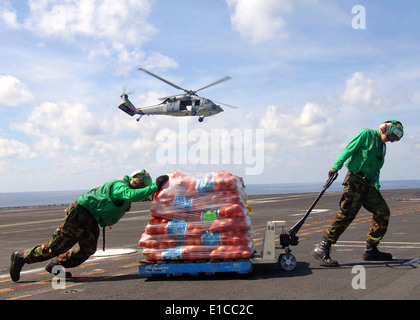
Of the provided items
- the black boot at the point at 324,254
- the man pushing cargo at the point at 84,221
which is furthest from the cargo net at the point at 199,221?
the black boot at the point at 324,254

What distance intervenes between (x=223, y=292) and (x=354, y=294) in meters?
1.51

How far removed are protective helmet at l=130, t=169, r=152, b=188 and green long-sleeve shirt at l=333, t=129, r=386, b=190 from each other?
2.92 m

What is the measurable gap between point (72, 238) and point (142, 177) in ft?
4.45

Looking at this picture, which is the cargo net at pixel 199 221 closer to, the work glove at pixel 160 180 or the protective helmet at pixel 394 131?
the work glove at pixel 160 180

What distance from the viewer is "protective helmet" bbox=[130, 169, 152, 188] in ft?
21.9

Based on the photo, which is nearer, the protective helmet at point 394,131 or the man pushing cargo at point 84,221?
the man pushing cargo at point 84,221

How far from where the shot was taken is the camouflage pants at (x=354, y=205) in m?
6.98

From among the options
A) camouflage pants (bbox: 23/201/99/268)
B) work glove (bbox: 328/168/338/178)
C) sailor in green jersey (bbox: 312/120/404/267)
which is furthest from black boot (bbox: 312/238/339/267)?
camouflage pants (bbox: 23/201/99/268)

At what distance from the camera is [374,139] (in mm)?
7070

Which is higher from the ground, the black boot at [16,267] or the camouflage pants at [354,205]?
the camouflage pants at [354,205]

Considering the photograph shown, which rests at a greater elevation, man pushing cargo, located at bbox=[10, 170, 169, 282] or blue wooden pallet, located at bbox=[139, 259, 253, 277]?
man pushing cargo, located at bbox=[10, 170, 169, 282]

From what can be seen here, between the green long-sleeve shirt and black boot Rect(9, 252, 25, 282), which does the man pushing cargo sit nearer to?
black boot Rect(9, 252, 25, 282)
